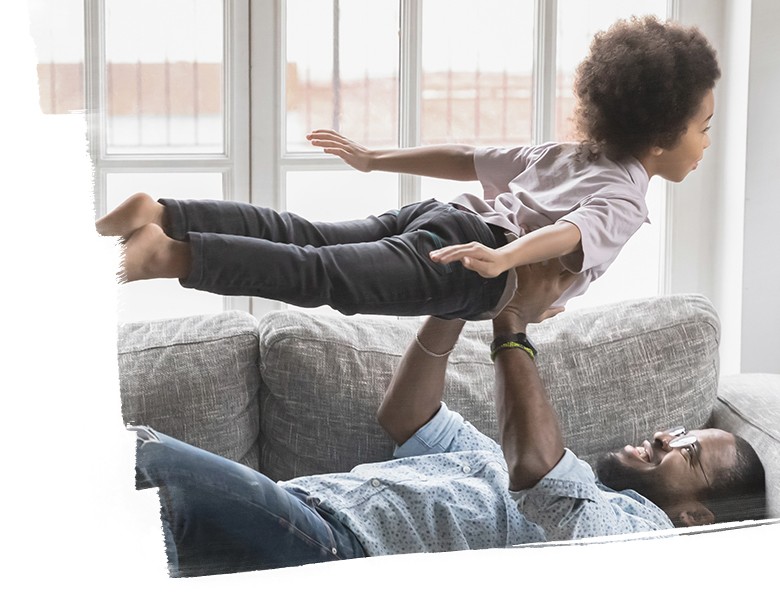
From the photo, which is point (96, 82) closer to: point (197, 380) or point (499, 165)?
point (197, 380)

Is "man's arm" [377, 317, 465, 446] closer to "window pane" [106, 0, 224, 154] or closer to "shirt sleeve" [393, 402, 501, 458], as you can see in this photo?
"shirt sleeve" [393, 402, 501, 458]

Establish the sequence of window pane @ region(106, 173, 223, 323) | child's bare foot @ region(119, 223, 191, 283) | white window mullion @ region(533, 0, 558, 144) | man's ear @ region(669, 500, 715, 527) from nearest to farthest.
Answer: child's bare foot @ region(119, 223, 191, 283), man's ear @ region(669, 500, 715, 527), window pane @ region(106, 173, 223, 323), white window mullion @ region(533, 0, 558, 144)

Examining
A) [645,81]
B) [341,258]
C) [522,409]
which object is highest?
[645,81]

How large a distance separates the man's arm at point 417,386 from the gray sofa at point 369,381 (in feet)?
0.13

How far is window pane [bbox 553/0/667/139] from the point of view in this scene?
104 cm

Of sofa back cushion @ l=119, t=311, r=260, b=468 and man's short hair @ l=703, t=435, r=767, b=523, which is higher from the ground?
sofa back cushion @ l=119, t=311, r=260, b=468

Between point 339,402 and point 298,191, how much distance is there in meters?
0.22

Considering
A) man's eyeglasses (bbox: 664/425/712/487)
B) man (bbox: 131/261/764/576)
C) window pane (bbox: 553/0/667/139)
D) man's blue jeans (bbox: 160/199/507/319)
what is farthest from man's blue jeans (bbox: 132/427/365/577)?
window pane (bbox: 553/0/667/139)

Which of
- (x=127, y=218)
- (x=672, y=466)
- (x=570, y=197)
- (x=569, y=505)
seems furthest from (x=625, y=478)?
(x=127, y=218)

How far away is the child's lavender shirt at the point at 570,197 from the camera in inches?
25.4

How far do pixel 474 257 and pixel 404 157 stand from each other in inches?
7.2

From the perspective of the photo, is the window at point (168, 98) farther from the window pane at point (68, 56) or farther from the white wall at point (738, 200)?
the white wall at point (738, 200)

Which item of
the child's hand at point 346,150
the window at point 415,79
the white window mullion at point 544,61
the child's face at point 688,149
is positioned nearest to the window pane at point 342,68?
the window at point 415,79

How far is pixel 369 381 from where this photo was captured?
936 millimetres
